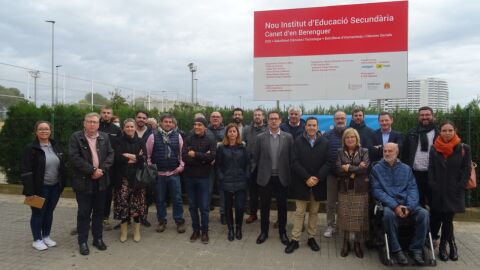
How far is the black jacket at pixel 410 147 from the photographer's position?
5.35 m

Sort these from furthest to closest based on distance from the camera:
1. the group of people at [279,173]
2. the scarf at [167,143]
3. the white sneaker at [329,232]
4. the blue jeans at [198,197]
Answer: the scarf at [167,143], the white sneaker at [329,232], the blue jeans at [198,197], the group of people at [279,173]

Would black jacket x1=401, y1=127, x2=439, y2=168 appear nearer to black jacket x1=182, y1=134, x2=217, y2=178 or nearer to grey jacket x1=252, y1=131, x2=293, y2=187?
grey jacket x1=252, y1=131, x2=293, y2=187

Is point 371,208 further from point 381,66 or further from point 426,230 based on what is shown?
point 381,66

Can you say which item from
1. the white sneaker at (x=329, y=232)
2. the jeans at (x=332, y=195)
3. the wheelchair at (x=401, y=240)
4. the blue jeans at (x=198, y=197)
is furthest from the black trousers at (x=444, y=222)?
the blue jeans at (x=198, y=197)

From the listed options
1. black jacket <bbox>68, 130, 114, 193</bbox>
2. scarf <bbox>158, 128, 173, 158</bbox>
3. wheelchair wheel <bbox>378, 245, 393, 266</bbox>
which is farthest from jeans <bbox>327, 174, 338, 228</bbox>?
black jacket <bbox>68, 130, 114, 193</bbox>

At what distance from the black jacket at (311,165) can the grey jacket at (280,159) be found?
17 cm

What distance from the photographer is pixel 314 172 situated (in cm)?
520

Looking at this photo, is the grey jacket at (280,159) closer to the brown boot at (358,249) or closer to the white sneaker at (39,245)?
the brown boot at (358,249)

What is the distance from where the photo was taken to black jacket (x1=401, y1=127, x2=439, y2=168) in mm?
5348

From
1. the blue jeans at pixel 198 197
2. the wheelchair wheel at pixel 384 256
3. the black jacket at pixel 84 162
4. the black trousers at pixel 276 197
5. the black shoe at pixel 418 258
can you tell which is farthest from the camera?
the blue jeans at pixel 198 197

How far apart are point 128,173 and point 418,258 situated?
406cm

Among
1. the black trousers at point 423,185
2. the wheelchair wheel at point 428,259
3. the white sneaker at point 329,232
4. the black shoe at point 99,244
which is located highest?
the black trousers at point 423,185

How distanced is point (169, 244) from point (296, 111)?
2.89m

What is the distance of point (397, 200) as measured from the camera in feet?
15.7
